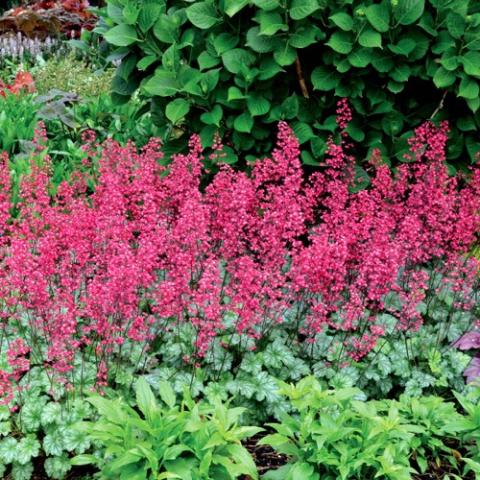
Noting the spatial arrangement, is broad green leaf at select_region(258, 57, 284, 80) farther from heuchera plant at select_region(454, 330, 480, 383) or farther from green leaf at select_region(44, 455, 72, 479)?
green leaf at select_region(44, 455, 72, 479)

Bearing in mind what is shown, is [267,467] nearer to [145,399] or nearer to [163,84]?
[145,399]

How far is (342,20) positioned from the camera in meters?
4.88

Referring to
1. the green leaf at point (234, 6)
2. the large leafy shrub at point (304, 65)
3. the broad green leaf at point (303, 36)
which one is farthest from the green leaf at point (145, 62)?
the broad green leaf at point (303, 36)

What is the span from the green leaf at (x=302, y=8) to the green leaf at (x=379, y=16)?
1.23 ft

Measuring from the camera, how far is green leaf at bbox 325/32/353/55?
16.2 feet

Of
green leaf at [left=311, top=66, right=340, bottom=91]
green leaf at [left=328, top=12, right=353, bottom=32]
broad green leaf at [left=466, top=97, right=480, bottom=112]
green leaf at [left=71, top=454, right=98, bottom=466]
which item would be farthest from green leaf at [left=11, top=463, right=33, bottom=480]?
broad green leaf at [left=466, top=97, right=480, bottom=112]

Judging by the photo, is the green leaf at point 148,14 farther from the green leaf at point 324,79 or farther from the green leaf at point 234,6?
the green leaf at point 324,79

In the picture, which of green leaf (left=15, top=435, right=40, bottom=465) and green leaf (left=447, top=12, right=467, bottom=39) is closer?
green leaf (left=15, top=435, right=40, bottom=465)

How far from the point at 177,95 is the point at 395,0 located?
1.73m

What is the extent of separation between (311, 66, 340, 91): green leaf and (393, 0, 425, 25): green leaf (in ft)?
1.98

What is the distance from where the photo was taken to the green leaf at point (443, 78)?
4941mm

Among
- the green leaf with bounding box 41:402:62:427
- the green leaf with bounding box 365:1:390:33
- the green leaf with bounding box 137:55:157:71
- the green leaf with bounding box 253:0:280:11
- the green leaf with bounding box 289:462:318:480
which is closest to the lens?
the green leaf with bounding box 289:462:318:480

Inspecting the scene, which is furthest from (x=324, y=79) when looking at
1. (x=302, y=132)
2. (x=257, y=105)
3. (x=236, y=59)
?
(x=236, y=59)

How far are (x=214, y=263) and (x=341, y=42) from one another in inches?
84.4
